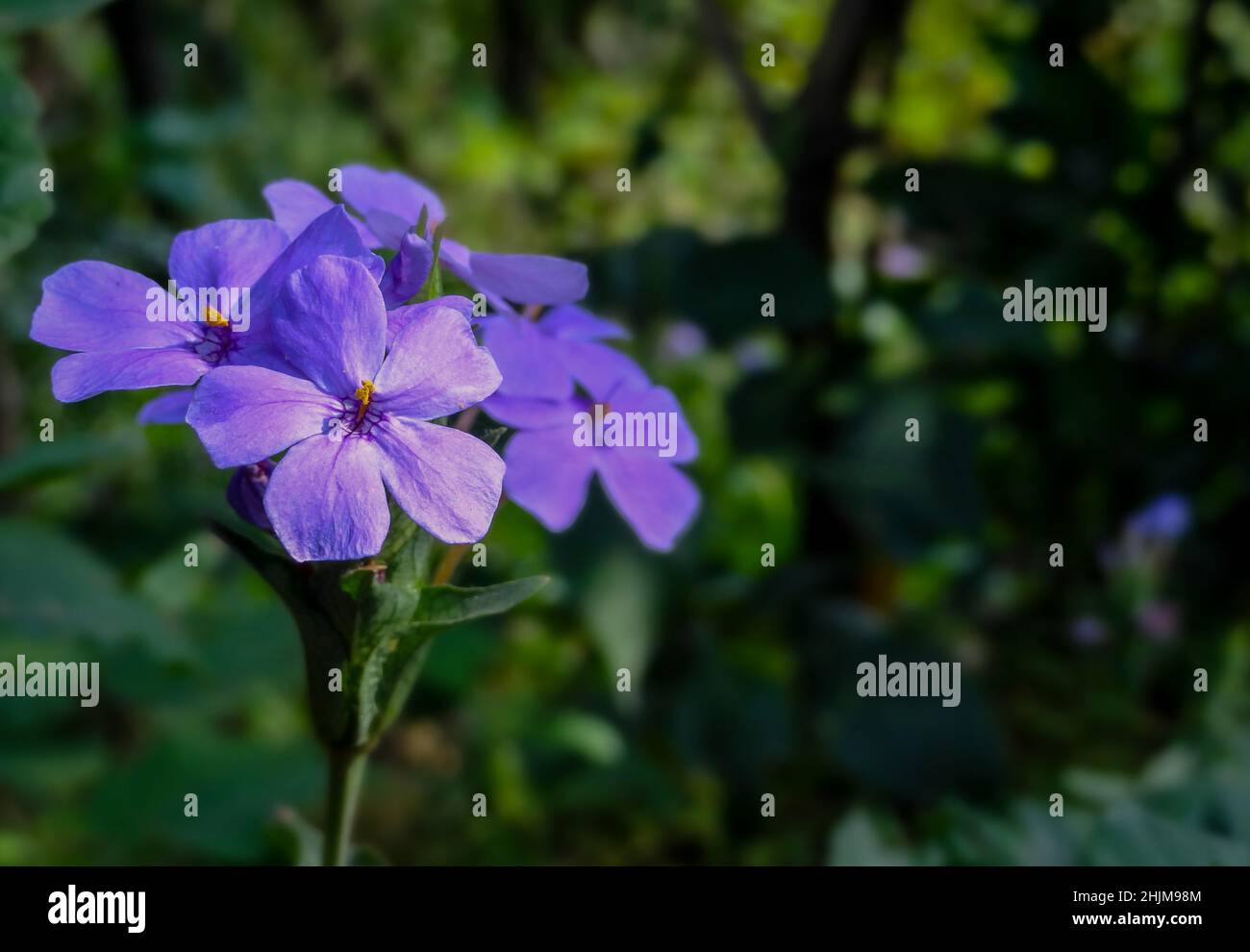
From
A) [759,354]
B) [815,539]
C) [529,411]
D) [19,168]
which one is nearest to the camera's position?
[529,411]

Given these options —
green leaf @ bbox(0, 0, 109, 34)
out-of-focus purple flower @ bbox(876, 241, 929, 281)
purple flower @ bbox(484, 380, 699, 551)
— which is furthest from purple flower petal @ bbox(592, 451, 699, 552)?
out-of-focus purple flower @ bbox(876, 241, 929, 281)

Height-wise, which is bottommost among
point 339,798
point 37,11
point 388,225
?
point 339,798

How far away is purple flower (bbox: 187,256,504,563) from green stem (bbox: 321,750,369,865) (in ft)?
0.39

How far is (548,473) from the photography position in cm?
48

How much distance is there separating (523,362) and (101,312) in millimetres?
157

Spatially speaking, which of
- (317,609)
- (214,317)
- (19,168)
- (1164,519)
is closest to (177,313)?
(214,317)

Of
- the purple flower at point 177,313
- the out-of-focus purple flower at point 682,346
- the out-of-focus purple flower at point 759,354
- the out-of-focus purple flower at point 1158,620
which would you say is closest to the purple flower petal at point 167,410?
the purple flower at point 177,313

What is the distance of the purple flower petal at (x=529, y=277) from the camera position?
0.44 metres

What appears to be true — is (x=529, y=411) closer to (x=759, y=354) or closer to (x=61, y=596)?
(x=61, y=596)

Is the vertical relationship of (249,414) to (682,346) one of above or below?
below

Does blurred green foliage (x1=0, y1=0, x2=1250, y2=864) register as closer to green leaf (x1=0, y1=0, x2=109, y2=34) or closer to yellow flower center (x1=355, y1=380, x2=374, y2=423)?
green leaf (x1=0, y1=0, x2=109, y2=34)

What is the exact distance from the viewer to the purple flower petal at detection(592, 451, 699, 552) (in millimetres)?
492

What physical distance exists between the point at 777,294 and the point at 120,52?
90 centimetres

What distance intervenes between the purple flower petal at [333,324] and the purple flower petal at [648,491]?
133 millimetres
